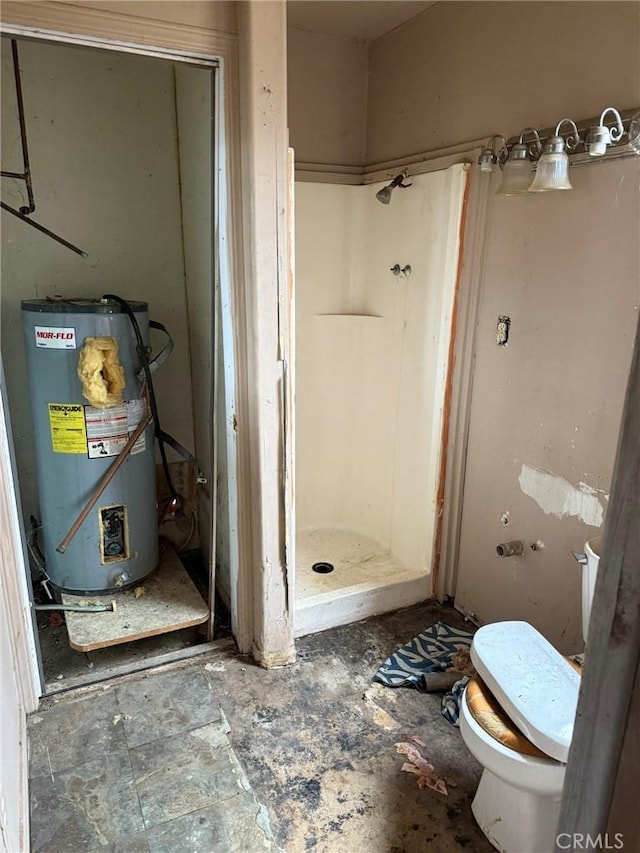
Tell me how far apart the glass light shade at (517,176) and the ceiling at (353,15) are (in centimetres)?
88

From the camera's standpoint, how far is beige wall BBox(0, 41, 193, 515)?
218cm

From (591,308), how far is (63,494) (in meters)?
1.94

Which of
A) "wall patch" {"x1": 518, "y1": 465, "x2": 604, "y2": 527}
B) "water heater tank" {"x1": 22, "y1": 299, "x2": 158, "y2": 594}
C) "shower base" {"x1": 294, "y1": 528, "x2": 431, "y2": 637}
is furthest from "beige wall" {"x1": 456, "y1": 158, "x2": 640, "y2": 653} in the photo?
"water heater tank" {"x1": 22, "y1": 299, "x2": 158, "y2": 594}

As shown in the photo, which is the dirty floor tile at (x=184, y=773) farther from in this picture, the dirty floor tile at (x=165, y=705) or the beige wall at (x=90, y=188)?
the beige wall at (x=90, y=188)

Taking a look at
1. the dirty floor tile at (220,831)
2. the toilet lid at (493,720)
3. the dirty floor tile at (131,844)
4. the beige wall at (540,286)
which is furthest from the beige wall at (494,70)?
the dirty floor tile at (131,844)

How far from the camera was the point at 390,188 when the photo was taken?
2.34m

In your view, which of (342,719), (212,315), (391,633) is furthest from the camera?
(391,633)

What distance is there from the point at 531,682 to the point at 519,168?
4.83 feet

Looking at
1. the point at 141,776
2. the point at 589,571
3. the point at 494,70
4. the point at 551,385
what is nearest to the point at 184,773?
the point at 141,776

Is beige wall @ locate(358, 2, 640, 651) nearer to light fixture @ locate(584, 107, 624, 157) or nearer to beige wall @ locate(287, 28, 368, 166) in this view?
light fixture @ locate(584, 107, 624, 157)

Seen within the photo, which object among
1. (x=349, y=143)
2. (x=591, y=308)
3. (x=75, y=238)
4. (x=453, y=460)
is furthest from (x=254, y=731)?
(x=349, y=143)

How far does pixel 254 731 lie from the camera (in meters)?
1.84

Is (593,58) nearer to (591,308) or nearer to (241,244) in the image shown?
(591,308)

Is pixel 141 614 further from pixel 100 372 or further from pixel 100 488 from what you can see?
pixel 100 372
